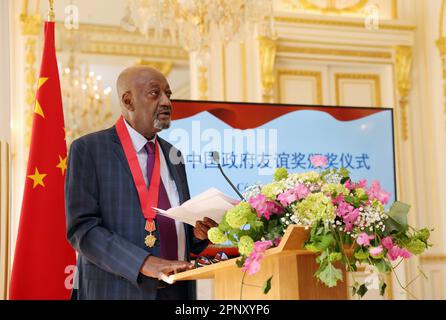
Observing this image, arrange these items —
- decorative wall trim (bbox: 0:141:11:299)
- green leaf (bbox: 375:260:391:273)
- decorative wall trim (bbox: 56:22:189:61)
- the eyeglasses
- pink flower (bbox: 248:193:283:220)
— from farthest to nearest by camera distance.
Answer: decorative wall trim (bbox: 56:22:189:61)
decorative wall trim (bbox: 0:141:11:299)
the eyeglasses
pink flower (bbox: 248:193:283:220)
green leaf (bbox: 375:260:391:273)

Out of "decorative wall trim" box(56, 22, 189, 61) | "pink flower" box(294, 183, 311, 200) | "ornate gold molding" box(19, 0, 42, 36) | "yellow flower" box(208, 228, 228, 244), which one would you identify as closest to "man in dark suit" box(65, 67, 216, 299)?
A: "yellow flower" box(208, 228, 228, 244)

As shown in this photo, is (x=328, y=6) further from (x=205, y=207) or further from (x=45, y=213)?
(x=205, y=207)

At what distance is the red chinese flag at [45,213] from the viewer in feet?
13.8

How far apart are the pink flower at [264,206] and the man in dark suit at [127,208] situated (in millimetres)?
390

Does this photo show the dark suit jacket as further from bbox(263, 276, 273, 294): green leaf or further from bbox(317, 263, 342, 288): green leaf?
bbox(317, 263, 342, 288): green leaf

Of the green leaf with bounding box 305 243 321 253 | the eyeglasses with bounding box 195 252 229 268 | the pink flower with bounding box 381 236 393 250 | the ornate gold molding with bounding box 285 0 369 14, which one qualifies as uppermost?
the ornate gold molding with bounding box 285 0 369 14

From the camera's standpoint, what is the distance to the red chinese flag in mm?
4215

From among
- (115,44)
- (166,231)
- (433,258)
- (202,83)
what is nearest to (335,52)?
(202,83)

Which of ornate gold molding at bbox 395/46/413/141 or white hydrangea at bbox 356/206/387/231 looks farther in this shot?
ornate gold molding at bbox 395/46/413/141

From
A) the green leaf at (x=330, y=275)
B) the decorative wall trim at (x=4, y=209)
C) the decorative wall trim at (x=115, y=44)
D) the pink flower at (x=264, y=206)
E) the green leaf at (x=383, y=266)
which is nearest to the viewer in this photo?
the green leaf at (x=330, y=275)

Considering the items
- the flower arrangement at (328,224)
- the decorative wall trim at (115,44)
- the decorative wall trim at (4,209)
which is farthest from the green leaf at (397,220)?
the decorative wall trim at (115,44)

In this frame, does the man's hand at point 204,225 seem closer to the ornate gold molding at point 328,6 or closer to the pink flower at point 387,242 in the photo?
the pink flower at point 387,242

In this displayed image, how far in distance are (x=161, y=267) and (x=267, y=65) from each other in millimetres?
4716

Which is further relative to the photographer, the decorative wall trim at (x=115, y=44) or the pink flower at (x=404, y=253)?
the decorative wall trim at (x=115, y=44)
